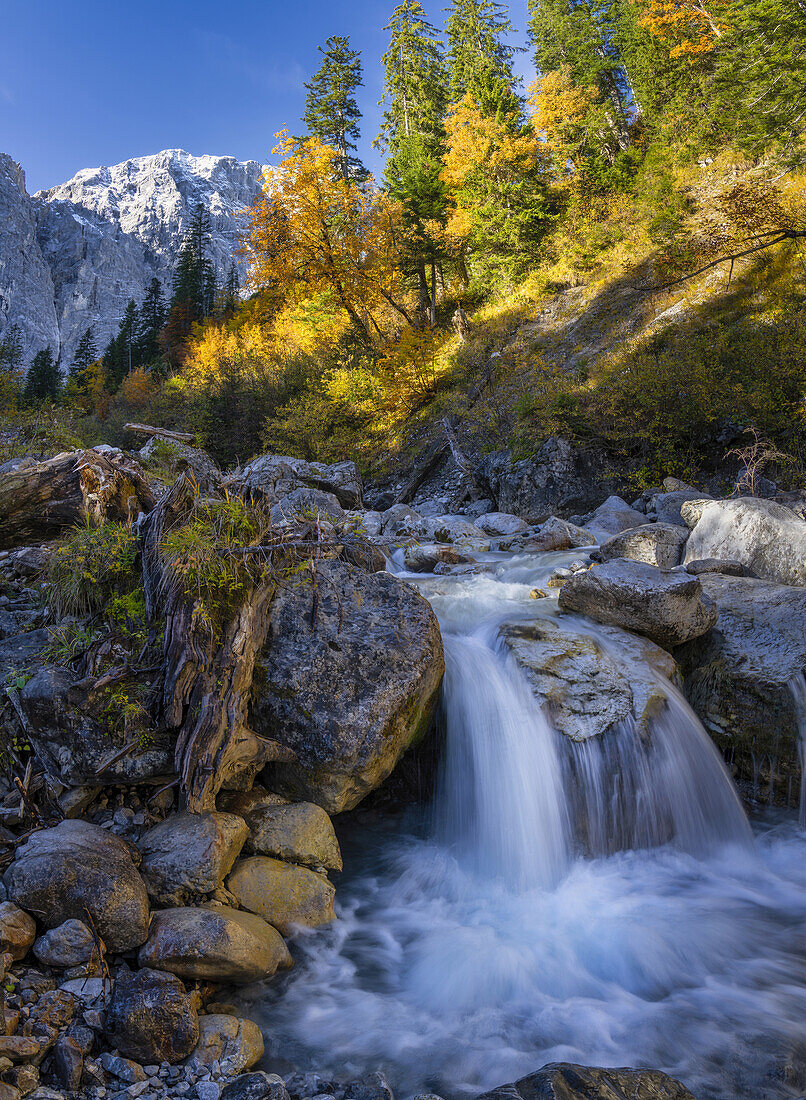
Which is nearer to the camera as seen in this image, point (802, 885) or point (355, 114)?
point (802, 885)

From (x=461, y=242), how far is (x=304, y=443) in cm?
1194

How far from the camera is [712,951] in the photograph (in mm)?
3816

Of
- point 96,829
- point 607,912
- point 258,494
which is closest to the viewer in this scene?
point 96,829

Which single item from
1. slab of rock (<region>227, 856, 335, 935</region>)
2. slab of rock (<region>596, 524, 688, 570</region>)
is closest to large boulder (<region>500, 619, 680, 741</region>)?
slab of rock (<region>227, 856, 335, 935</region>)

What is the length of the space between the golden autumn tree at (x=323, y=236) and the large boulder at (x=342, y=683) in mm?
19324

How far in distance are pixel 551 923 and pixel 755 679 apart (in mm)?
3062

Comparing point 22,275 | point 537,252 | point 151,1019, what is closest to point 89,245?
point 22,275

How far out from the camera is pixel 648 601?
5684 millimetres

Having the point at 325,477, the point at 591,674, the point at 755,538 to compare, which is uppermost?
the point at 325,477

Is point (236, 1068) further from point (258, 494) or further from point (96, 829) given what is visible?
point (258, 494)

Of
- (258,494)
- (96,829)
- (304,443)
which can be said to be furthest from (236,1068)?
(304,443)

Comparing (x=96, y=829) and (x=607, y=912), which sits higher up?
(x=96, y=829)

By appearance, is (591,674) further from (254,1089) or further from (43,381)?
(43,381)

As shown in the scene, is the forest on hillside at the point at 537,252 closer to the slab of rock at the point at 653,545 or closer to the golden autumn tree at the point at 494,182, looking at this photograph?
the golden autumn tree at the point at 494,182
